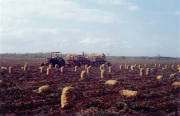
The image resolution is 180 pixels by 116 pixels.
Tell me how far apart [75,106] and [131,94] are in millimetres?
3718

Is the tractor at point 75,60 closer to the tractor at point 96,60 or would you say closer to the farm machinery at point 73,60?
the farm machinery at point 73,60

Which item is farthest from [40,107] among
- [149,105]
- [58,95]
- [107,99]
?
[149,105]

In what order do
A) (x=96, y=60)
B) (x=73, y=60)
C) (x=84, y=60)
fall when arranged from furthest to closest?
(x=96, y=60), (x=84, y=60), (x=73, y=60)

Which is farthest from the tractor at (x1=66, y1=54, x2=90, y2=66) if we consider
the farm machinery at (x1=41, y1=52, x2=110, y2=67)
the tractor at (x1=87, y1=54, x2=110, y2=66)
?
the tractor at (x1=87, y1=54, x2=110, y2=66)

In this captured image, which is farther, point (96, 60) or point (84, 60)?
point (96, 60)

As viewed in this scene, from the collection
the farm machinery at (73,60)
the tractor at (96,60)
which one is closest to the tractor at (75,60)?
the farm machinery at (73,60)

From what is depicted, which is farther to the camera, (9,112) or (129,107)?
(129,107)

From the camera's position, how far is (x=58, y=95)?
1278cm

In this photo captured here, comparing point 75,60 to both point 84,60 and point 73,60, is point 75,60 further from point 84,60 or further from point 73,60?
point 84,60

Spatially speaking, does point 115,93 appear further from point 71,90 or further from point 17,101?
point 17,101

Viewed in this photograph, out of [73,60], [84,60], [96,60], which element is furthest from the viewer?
[96,60]

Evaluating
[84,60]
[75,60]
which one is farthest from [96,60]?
[75,60]

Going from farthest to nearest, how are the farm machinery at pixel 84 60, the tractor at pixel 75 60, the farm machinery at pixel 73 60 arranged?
the farm machinery at pixel 84 60
the tractor at pixel 75 60
the farm machinery at pixel 73 60

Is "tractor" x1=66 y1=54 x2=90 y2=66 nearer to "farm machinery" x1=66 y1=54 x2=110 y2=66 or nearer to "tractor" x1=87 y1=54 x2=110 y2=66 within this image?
"farm machinery" x1=66 y1=54 x2=110 y2=66
